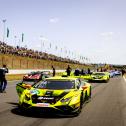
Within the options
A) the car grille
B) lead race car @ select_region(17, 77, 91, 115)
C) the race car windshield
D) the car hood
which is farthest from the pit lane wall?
the car grille

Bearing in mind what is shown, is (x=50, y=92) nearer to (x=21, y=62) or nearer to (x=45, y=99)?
(x=45, y=99)

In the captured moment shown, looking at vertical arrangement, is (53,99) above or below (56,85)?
below

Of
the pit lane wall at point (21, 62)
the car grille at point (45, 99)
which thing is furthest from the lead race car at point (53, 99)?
the pit lane wall at point (21, 62)

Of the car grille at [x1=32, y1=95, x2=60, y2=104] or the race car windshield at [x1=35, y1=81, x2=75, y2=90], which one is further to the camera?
the race car windshield at [x1=35, y1=81, x2=75, y2=90]

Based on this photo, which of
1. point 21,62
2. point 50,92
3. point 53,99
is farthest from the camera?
point 21,62

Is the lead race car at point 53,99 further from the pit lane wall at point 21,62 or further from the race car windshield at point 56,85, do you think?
the pit lane wall at point 21,62

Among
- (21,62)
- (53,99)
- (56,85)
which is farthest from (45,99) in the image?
(21,62)

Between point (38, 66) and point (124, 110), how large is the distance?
62.5m

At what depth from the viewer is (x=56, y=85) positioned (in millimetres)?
12070

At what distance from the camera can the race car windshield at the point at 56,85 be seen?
1191 cm

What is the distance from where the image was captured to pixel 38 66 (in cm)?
7469

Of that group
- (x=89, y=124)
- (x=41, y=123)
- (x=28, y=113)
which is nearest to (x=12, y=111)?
(x=28, y=113)

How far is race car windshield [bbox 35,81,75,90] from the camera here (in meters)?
11.9

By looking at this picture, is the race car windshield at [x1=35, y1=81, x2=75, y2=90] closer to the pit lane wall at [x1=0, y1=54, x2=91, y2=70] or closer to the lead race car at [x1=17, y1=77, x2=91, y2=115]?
the lead race car at [x1=17, y1=77, x2=91, y2=115]
